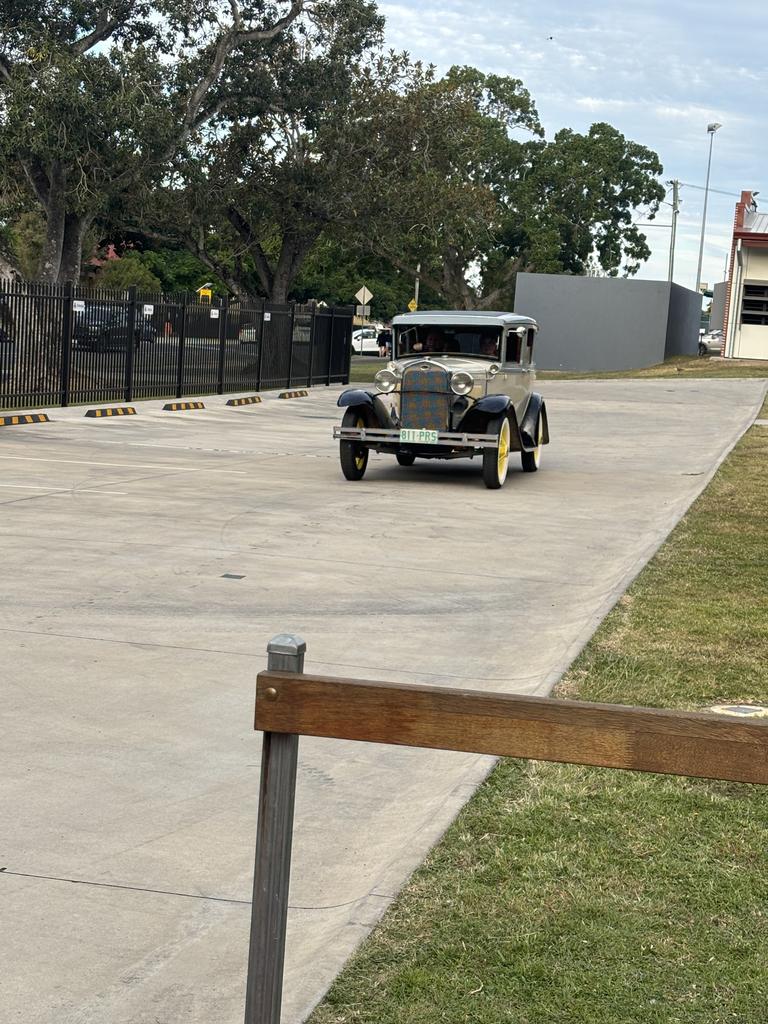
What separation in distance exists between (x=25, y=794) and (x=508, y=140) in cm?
6565

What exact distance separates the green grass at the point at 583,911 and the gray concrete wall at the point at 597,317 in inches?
1853

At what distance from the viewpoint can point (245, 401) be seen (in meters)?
30.5

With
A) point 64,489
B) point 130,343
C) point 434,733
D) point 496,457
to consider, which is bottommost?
point 64,489

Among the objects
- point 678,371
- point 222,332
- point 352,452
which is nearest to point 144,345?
point 222,332

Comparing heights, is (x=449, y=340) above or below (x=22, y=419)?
above

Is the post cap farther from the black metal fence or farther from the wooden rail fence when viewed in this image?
the black metal fence

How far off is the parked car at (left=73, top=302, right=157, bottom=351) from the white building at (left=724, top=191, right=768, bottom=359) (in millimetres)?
29286

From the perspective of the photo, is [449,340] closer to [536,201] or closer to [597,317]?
[597,317]

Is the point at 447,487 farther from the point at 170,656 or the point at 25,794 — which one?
the point at 25,794

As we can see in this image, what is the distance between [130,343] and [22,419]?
5277 mm

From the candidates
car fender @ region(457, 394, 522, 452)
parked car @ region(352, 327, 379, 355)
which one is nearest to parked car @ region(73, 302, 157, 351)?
car fender @ region(457, 394, 522, 452)

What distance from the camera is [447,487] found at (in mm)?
16156

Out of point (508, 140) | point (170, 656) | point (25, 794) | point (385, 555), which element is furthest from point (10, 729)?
point (508, 140)

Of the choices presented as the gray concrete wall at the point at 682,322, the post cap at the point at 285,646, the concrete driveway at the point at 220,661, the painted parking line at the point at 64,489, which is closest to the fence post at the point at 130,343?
the concrete driveway at the point at 220,661
